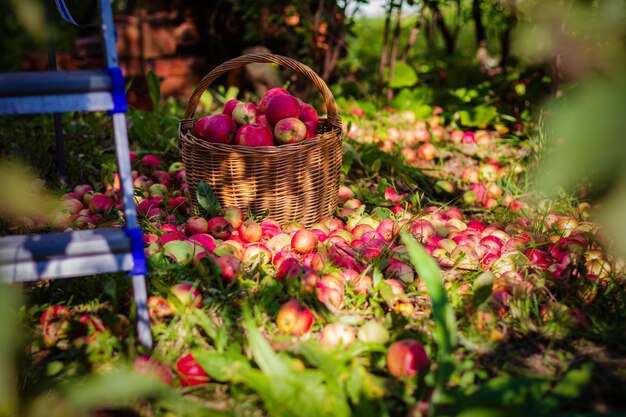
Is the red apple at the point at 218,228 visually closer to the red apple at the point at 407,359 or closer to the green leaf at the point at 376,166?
the red apple at the point at 407,359

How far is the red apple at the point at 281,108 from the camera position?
93.8 inches

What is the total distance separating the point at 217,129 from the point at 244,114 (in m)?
0.16

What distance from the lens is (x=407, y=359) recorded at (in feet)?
4.72

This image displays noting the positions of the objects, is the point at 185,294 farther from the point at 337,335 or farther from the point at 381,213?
the point at 381,213

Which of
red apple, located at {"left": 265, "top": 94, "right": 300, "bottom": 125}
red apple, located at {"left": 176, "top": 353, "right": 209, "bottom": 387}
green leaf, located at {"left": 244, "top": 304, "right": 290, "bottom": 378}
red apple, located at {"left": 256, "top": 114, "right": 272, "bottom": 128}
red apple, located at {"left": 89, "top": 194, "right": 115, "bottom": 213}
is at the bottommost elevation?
red apple, located at {"left": 176, "top": 353, "right": 209, "bottom": 387}

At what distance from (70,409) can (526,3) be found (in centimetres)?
344

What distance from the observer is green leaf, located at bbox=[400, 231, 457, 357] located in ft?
4.62

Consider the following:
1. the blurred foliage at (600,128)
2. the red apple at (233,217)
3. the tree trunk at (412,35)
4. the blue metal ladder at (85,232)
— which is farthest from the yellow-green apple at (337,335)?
the tree trunk at (412,35)

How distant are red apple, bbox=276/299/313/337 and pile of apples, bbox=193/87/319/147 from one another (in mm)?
834

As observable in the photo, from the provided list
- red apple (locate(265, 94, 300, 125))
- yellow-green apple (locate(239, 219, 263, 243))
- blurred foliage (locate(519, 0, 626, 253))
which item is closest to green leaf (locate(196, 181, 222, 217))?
yellow-green apple (locate(239, 219, 263, 243))

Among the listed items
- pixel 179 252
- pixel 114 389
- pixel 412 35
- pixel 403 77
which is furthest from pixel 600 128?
pixel 412 35

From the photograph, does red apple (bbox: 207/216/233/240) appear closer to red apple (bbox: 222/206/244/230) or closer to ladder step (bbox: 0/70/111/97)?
red apple (bbox: 222/206/244/230)

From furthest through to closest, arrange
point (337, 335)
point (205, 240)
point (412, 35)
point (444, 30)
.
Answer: point (444, 30) → point (412, 35) → point (205, 240) → point (337, 335)

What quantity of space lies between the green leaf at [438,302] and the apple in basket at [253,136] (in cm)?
94
